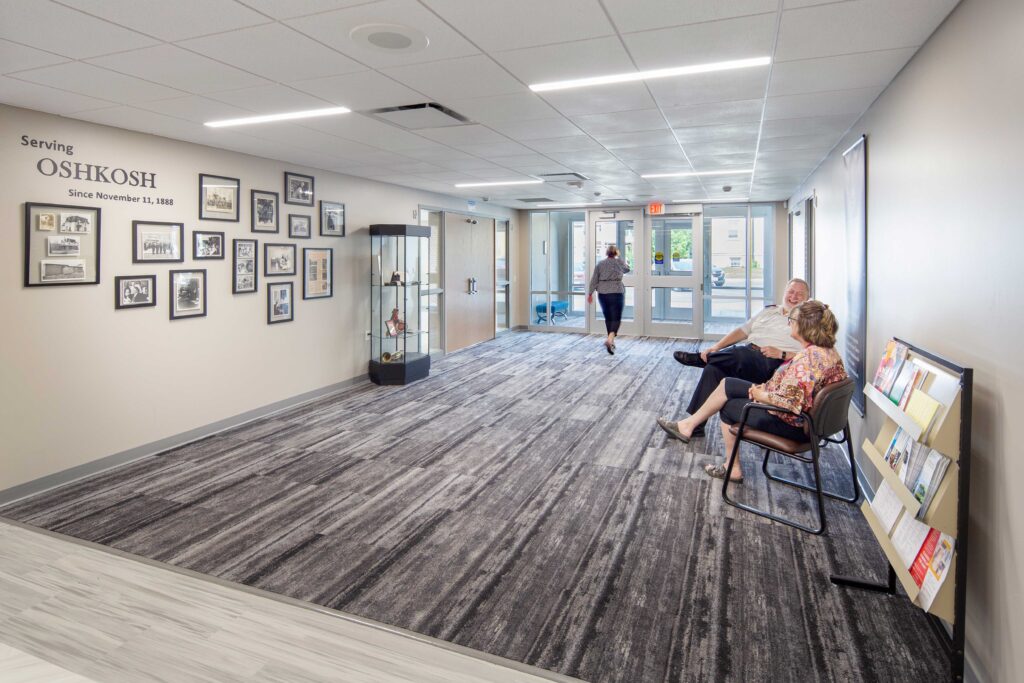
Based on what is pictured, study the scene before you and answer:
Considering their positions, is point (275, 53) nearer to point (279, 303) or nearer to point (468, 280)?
point (279, 303)

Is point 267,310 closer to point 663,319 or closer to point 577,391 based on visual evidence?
point 577,391

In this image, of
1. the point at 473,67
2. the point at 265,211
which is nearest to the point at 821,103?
the point at 473,67

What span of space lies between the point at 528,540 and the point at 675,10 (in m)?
2.16

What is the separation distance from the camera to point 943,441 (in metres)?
1.63

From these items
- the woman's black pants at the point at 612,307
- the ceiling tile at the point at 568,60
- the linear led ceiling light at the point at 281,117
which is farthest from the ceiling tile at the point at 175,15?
the woman's black pants at the point at 612,307

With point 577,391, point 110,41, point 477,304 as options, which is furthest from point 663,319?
point 110,41

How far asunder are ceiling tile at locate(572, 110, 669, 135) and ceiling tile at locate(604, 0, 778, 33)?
4.16ft

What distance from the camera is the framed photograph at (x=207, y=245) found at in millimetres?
4219

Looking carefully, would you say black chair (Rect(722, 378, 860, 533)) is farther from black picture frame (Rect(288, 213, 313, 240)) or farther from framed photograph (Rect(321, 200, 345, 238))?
framed photograph (Rect(321, 200, 345, 238))

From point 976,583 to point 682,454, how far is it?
210cm

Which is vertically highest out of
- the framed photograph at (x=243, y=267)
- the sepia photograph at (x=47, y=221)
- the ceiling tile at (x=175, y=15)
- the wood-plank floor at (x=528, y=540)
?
the ceiling tile at (x=175, y=15)

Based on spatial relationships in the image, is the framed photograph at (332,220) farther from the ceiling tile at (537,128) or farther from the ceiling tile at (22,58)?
the ceiling tile at (22,58)

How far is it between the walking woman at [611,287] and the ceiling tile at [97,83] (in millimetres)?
5440

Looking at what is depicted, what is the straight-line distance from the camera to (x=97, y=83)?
2750 millimetres
